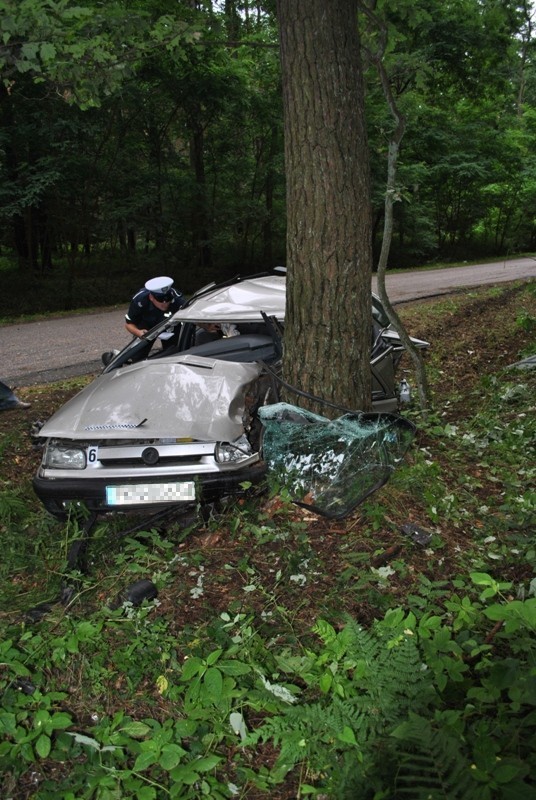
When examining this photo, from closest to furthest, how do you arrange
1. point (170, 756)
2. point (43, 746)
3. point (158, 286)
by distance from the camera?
point (170, 756), point (43, 746), point (158, 286)

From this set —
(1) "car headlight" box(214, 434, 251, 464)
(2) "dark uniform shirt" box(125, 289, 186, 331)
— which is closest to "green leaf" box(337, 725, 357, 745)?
(1) "car headlight" box(214, 434, 251, 464)

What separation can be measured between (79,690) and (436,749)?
1.53 metres

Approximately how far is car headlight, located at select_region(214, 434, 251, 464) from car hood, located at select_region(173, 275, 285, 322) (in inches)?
51.2

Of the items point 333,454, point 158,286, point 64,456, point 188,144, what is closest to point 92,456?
point 64,456

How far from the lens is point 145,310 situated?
20.6 feet

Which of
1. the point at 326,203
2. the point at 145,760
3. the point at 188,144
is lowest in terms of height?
the point at 145,760

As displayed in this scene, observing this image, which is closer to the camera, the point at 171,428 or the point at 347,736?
the point at 347,736

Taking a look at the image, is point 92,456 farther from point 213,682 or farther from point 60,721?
point 213,682

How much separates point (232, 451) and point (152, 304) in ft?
10.7

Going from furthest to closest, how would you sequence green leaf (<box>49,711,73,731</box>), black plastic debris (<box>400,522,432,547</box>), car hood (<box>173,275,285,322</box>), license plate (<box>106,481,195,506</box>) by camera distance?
car hood (<box>173,275,285,322</box>) < license plate (<box>106,481,195,506</box>) < black plastic debris (<box>400,522,432,547</box>) < green leaf (<box>49,711,73,731</box>)

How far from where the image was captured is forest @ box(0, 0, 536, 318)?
18.3ft

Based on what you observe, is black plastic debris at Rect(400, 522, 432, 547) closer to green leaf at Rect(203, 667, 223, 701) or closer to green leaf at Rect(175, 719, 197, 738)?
green leaf at Rect(203, 667, 223, 701)

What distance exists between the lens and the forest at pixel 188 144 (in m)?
5.59

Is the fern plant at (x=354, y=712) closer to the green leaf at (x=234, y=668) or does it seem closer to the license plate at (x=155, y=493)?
the green leaf at (x=234, y=668)
